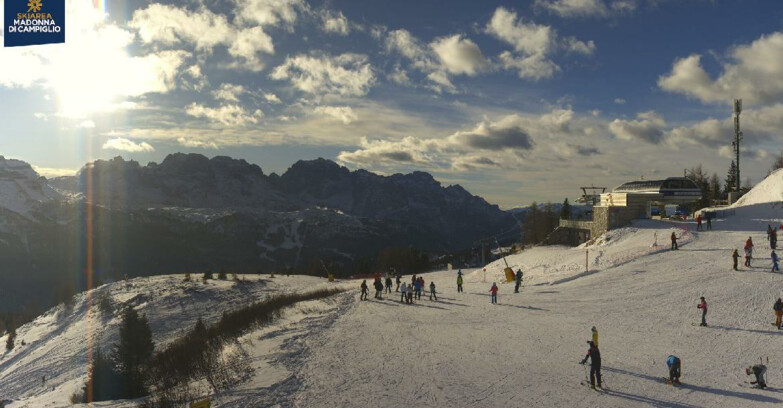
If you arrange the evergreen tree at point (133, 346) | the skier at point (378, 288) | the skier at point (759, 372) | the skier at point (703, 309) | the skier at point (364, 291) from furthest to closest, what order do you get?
the skier at point (364, 291), the skier at point (378, 288), the evergreen tree at point (133, 346), the skier at point (703, 309), the skier at point (759, 372)

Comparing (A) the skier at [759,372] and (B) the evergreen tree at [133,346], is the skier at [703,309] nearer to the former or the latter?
(A) the skier at [759,372]

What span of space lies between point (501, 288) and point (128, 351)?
25.6m

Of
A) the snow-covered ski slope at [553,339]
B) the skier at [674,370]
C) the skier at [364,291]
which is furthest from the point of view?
the skier at [364,291]

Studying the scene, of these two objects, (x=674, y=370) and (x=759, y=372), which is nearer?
(x=759, y=372)

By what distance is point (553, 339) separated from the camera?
21438mm

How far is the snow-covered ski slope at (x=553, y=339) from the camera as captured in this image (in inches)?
621

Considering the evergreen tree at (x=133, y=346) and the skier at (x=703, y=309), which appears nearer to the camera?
the skier at (x=703, y=309)

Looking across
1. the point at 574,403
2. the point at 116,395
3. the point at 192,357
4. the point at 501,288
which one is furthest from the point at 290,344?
the point at 501,288

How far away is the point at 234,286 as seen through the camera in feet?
197

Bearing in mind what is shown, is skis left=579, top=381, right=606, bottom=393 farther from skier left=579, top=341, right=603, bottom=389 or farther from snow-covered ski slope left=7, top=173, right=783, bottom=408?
snow-covered ski slope left=7, top=173, right=783, bottom=408

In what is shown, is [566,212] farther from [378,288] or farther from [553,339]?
[553,339]

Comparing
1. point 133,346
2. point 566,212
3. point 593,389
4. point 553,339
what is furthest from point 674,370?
point 566,212

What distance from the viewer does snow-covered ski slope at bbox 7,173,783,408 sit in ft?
51.8

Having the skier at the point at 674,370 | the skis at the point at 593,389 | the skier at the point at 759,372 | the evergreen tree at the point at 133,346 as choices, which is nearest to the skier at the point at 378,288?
the evergreen tree at the point at 133,346
